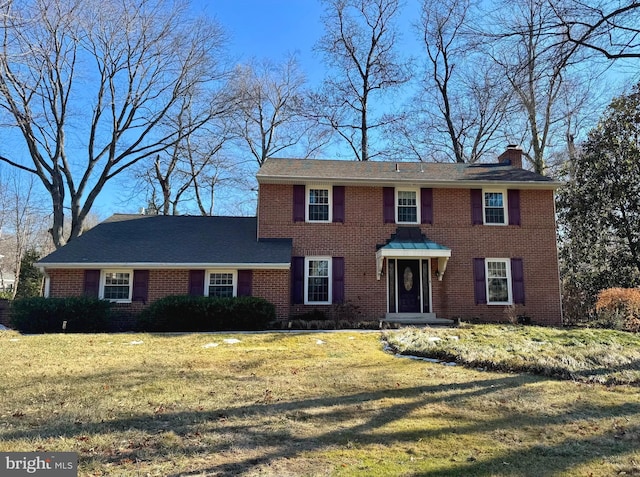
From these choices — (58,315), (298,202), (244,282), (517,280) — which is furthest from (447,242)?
(58,315)

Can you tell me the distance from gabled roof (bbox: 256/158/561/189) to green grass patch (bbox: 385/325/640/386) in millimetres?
5986

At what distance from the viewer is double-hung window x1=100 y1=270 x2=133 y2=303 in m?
14.2

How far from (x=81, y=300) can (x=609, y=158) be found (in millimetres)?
19934

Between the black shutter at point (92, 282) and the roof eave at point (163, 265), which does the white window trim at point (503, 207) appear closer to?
the roof eave at point (163, 265)

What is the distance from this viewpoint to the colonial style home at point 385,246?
14.5m

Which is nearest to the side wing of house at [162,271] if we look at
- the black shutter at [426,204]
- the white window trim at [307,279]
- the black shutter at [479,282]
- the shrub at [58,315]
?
the white window trim at [307,279]

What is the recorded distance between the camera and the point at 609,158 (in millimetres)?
17703

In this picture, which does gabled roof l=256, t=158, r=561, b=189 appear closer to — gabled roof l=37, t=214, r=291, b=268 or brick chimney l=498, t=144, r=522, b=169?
brick chimney l=498, t=144, r=522, b=169

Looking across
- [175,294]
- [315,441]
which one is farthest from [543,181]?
[315,441]

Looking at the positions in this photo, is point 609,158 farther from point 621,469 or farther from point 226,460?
point 226,460

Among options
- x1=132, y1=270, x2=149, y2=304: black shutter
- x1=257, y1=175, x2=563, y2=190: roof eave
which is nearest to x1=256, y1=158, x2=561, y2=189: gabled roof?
x1=257, y1=175, x2=563, y2=190: roof eave

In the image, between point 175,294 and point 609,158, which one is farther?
point 609,158

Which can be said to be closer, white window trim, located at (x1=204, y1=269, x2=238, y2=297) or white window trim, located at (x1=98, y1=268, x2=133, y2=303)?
white window trim, located at (x1=98, y1=268, x2=133, y2=303)

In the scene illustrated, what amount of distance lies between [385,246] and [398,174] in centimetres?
321
